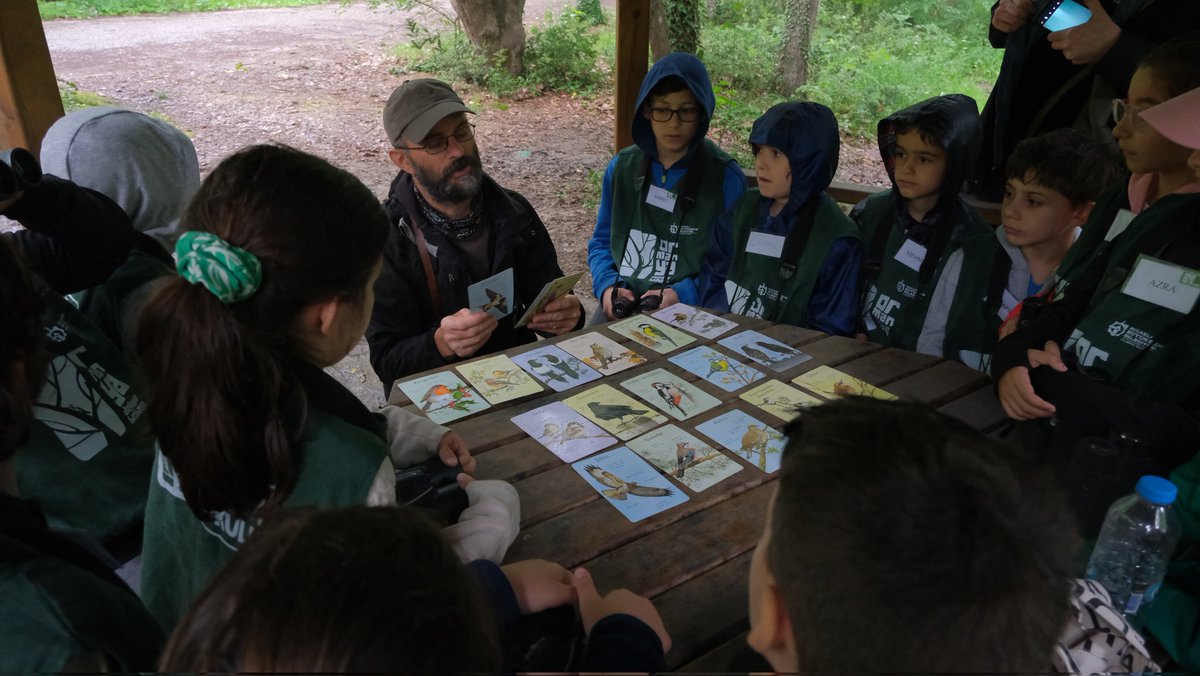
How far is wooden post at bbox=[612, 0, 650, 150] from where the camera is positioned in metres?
4.07

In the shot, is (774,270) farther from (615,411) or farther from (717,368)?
(615,411)

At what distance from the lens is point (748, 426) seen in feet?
6.41

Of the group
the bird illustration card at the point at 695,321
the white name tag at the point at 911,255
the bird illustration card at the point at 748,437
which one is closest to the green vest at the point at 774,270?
the white name tag at the point at 911,255

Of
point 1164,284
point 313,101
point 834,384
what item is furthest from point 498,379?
point 313,101

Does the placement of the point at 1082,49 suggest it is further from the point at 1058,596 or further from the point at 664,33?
the point at 664,33

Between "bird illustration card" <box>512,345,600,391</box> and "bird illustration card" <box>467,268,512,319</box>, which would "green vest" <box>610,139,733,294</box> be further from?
"bird illustration card" <box>512,345,600,391</box>

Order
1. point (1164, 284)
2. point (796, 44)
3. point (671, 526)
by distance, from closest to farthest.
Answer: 1. point (671, 526)
2. point (1164, 284)
3. point (796, 44)

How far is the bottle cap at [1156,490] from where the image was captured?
1265 millimetres

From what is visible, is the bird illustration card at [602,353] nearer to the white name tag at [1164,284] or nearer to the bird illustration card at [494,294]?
the bird illustration card at [494,294]

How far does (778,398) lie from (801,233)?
1005 millimetres

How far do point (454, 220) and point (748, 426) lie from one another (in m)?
1.42

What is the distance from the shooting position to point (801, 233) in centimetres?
285

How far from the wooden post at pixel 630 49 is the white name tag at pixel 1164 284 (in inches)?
103

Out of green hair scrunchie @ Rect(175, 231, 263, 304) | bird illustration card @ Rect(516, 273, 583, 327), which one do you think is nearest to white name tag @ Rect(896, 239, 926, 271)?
bird illustration card @ Rect(516, 273, 583, 327)
